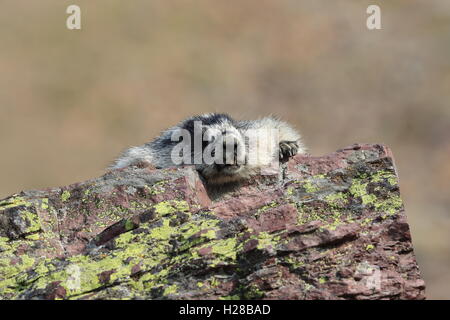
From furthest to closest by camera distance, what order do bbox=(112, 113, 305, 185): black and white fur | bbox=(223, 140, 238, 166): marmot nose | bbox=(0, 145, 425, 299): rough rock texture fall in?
bbox=(112, 113, 305, 185): black and white fur, bbox=(223, 140, 238, 166): marmot nose, bbox=(0, 145, 425, 299): rough rock texture

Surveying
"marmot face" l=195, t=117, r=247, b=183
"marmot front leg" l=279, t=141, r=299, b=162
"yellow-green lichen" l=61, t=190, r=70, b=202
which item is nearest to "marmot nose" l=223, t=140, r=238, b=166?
"marmot face" l=195, t=117, r=247, b=183

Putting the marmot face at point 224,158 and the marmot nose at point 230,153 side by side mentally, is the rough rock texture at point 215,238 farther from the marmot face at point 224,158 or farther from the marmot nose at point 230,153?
the marmot nose at point 230,153

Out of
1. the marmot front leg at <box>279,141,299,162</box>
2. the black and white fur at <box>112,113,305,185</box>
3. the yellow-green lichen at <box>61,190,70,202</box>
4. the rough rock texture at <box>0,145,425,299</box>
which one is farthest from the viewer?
the marmot front leg at <box>279,141,299,162</box>

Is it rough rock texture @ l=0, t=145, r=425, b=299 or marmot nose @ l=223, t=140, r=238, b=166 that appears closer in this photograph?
rough rock texture @ l=0, t=145, r=425, b=299

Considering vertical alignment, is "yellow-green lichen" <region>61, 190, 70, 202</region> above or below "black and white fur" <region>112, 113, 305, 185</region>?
below

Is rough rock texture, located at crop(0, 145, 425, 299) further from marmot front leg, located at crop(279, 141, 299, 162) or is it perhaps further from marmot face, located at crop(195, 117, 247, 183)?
marmot front leg, located at crop(279, 141, 299, 162)
